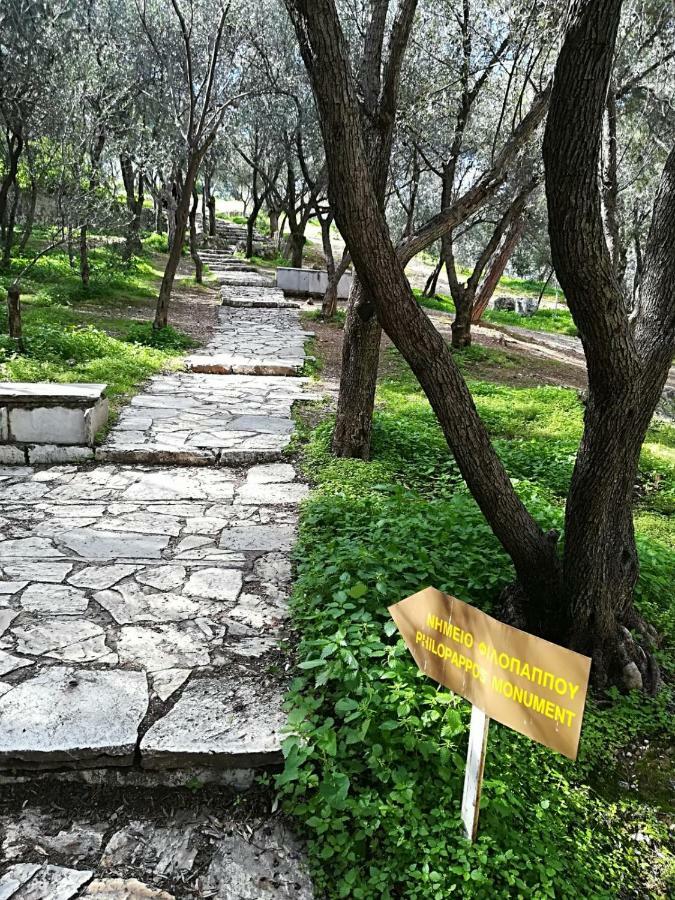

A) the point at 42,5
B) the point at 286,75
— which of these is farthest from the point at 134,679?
the point at 42,5

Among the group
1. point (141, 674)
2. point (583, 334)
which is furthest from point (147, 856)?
point (583, 334)

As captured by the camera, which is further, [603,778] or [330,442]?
[330,442]

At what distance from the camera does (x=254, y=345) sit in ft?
36.9

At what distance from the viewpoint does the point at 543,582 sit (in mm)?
3160

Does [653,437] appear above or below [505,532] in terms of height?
below

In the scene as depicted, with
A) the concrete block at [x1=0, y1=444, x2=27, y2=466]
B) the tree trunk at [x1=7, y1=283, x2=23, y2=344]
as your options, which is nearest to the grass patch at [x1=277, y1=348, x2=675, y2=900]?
the concrete block at [x1=0, y1=444, x2=27, y2=466]

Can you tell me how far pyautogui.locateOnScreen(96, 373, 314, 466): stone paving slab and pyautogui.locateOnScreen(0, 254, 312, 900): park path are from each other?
0.57 ft

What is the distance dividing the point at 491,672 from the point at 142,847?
1313 mm

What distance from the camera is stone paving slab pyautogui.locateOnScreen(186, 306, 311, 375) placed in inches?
374

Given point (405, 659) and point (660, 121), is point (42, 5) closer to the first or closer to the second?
point (660, 121)

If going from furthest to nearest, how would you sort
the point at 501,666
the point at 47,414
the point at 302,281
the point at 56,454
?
the point at 302,281 → the point at 56,454 → the point at 47,414 → the point at 501,666

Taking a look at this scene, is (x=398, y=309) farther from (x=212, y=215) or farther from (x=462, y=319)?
(x=212, y=215)

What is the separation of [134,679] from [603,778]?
1921 millimetres

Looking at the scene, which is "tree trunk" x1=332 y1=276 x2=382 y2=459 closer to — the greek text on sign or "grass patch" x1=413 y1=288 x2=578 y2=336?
the greek text on sign
